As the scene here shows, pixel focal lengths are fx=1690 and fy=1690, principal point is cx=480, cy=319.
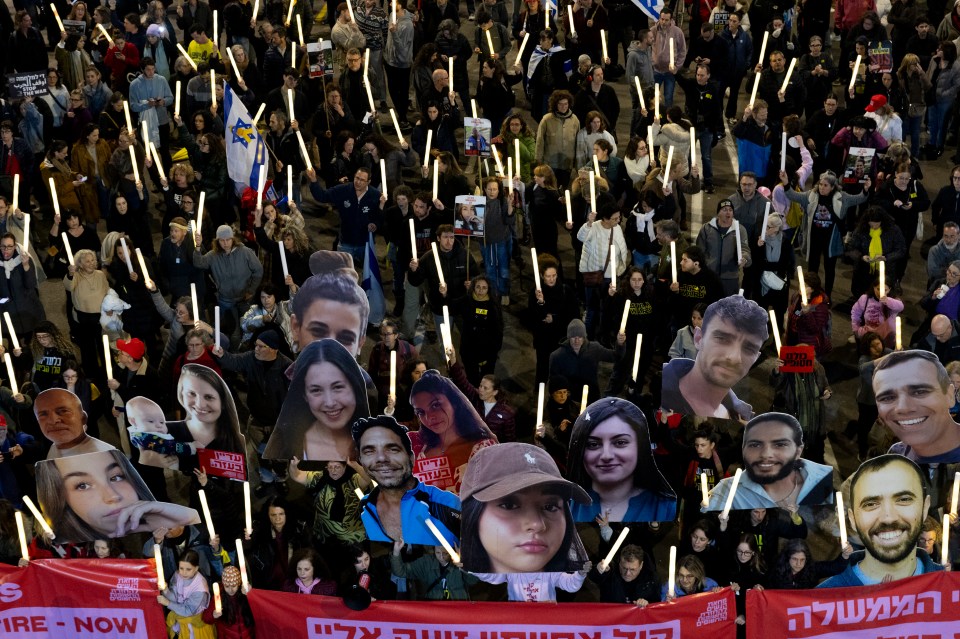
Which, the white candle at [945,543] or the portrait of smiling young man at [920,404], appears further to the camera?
the portrait of smiling young man at [920,404]

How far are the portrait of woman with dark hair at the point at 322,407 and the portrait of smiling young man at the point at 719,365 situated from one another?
2317mm

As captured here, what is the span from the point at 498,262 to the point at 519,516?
15.5 ft

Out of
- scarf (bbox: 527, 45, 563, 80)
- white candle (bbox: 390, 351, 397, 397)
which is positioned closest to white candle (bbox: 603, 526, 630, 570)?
white candle (bbox: 390, 351, 397, 397)

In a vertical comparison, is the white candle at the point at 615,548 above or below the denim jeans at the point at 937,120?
below

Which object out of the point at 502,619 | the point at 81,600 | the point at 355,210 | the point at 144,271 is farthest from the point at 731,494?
the point at 144,271

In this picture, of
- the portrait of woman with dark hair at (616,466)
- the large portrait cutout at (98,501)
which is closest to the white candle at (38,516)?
the large portrait cutout at (98,501)

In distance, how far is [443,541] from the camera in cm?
1165

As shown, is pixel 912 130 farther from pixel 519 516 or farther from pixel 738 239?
pixel 519 516

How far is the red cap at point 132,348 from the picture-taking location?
43.9ft

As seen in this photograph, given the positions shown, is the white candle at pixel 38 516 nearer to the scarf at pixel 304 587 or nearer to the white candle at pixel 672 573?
the scarf at pixel 304 587

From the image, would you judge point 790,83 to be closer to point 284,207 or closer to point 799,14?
point 799,14

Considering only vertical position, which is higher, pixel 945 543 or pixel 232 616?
pixel 945 543

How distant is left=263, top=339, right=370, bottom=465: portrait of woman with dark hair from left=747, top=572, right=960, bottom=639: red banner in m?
3.15

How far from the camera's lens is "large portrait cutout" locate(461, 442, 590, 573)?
37.6 feet
